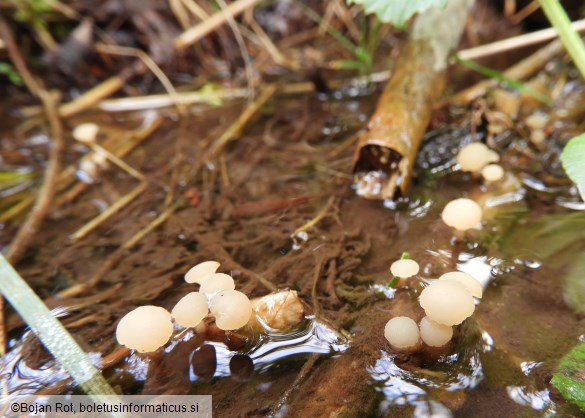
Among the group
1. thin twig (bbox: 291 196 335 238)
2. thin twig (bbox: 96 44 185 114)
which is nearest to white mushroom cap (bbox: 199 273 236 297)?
thin twig (bbox: 291 196 335 238)

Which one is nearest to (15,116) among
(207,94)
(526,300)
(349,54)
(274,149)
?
(207,94)

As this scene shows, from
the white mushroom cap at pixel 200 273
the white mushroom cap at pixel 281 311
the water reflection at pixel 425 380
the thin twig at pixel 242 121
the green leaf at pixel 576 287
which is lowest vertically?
the green leaf at pixel 576 287

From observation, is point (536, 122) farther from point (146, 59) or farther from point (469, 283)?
point (146, 59)

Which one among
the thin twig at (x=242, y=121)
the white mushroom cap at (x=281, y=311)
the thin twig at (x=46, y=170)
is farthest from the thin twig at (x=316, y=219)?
the thin twig at (x=46, y=170)

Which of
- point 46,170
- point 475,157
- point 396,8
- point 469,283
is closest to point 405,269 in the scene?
point 469,283

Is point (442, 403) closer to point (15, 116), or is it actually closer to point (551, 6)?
point (551, 6)

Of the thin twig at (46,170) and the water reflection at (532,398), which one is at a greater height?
the thin twig at (46,170)

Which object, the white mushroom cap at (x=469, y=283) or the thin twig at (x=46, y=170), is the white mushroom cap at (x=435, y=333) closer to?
the white mushroom cap at (x=469, y=283)
